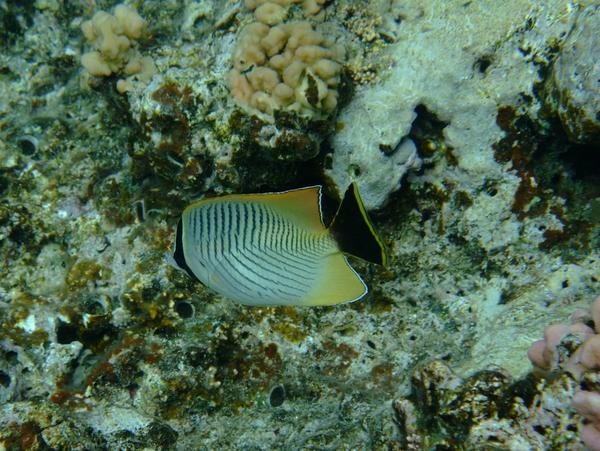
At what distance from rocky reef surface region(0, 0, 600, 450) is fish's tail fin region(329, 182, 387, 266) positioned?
913mm

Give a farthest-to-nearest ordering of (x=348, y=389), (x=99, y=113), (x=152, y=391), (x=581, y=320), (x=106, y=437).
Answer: (x=99, y=113), (x=348, y=389), (x=152, y=391), (x=106, y=437), (x=581, y=320)

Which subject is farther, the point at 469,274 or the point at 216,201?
the point at 469,274

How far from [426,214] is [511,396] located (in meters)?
1.20

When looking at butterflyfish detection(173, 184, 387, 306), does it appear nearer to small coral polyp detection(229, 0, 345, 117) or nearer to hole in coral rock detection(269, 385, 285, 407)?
small coral polyp detection(229, 0, 345, 117)

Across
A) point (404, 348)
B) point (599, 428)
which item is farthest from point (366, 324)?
point (599, 428)

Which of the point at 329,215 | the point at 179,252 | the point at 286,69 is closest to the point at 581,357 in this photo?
the point at 329,215

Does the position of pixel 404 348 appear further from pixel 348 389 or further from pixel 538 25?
pixel 538 25

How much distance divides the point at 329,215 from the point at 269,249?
1127 millimetres

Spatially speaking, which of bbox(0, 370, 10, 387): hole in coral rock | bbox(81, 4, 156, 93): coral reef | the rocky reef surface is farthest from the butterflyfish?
bbox(0, 370, 10, 387): hole in coral rock

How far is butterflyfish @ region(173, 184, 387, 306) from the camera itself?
69.0 inches

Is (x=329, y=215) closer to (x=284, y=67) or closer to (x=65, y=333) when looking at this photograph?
(x=284, y=67)

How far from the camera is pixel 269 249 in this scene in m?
1.82

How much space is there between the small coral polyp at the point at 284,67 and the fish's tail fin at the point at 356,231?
95 centimetres

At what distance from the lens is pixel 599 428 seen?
1616mm
